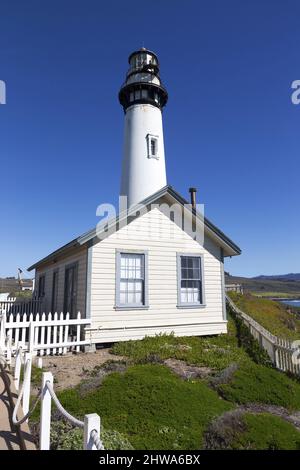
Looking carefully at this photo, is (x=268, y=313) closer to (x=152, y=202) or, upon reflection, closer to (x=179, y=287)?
(x=179, y=287)

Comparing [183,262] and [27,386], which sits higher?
[183,262]

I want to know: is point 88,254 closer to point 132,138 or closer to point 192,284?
point 192,284

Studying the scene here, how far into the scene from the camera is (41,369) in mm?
8500

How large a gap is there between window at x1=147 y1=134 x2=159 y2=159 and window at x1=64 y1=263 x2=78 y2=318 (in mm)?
8931

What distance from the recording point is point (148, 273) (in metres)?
12.6

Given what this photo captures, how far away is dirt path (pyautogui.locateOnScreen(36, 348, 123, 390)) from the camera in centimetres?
772

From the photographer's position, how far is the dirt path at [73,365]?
7.72 metres

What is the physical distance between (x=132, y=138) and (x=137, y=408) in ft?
55.2

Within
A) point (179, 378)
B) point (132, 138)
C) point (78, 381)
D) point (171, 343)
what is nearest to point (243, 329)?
point (171, 343)

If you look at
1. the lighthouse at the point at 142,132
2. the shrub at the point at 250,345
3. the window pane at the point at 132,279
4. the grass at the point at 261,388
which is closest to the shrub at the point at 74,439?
the grass at the point at 261,388

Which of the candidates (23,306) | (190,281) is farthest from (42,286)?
(190,281)

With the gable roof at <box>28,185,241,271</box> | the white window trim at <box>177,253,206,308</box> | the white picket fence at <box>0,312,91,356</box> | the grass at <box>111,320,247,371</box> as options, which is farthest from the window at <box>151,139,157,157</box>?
the white picket fence at <box>0,312,91,356</box>

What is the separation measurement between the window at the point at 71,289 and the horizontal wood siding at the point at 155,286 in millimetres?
1563

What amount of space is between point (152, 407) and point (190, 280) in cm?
800
